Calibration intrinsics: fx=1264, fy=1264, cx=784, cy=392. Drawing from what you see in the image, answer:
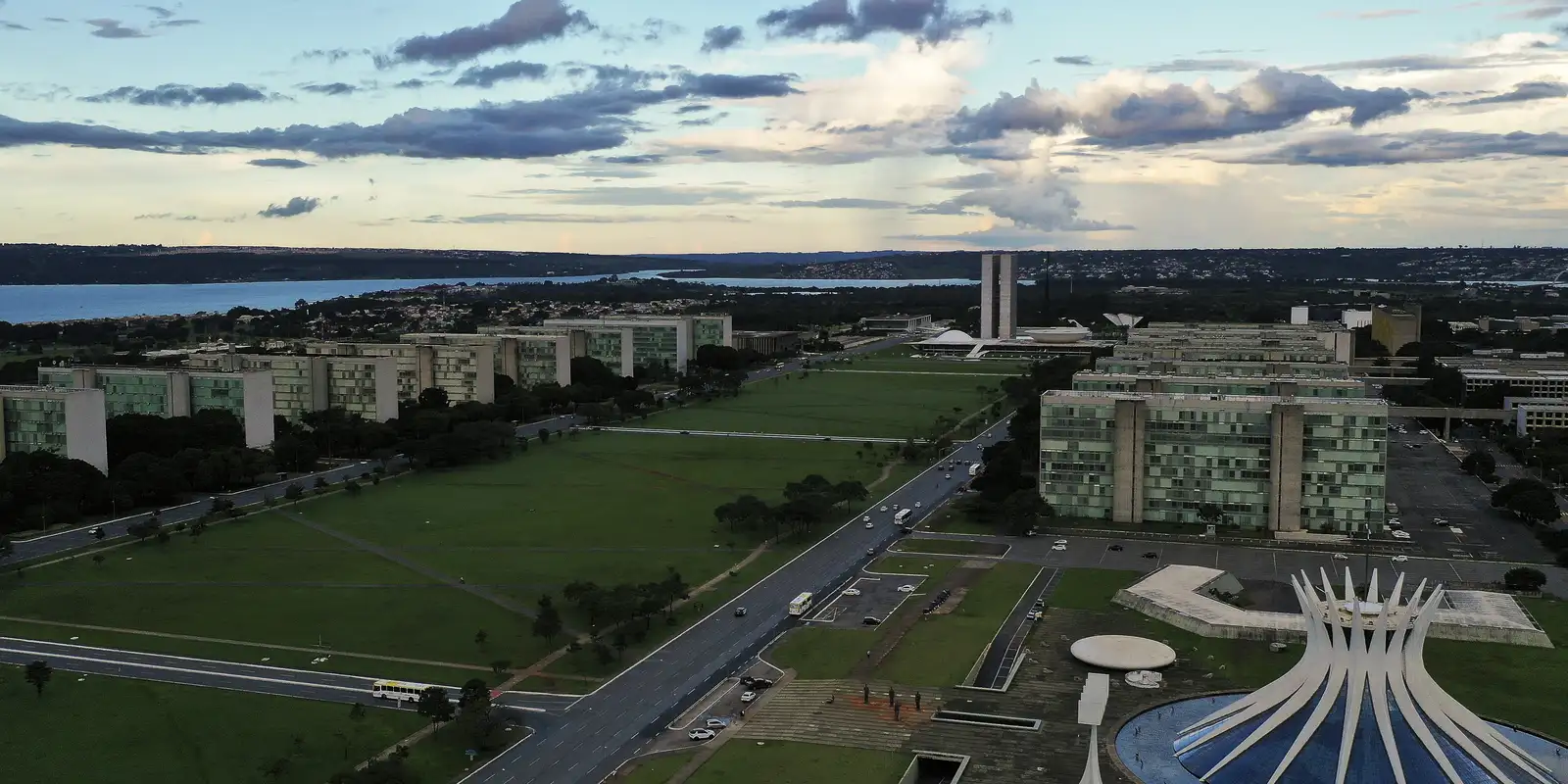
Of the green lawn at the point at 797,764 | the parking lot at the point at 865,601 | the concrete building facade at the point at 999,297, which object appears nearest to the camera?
the green lawn at the point at 797,764

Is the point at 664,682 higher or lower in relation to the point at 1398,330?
lower

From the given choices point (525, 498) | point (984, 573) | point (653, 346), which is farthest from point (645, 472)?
point (653, 346)

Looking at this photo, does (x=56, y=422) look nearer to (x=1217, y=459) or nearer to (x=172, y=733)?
(x=172, y=733)

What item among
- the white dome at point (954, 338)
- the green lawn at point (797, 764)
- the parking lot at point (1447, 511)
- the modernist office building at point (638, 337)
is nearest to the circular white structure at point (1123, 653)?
the green lawn at point (797, 764)

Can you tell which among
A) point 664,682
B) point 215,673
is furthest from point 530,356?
point 664,682

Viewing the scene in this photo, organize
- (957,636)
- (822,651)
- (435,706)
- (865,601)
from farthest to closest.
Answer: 1. (865,601)
2. (957,636)
3. (822,651)
4. (435,706)

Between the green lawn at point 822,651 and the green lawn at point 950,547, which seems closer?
the green lawn at point 822,651

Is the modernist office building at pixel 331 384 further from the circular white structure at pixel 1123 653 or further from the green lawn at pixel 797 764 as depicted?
the green lawn at pixel 797 764
